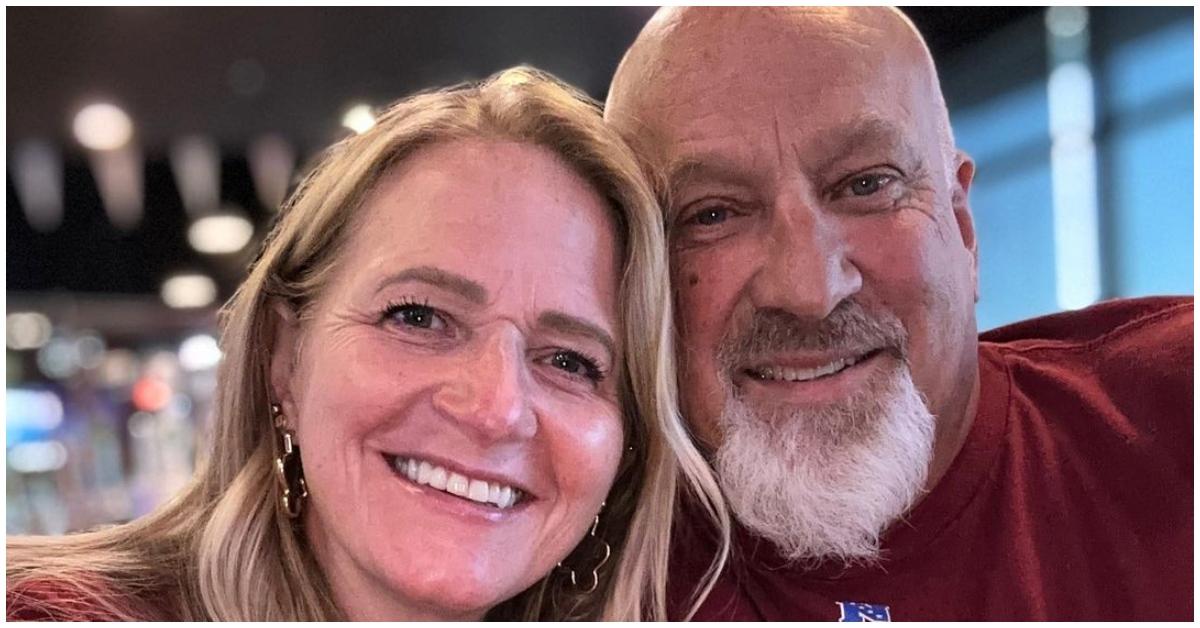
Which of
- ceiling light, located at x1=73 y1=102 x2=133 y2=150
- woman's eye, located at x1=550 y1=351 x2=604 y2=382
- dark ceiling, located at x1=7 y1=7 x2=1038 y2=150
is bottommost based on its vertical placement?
woman's eye, located at x1=550 y1=351 x2=604 y2=382

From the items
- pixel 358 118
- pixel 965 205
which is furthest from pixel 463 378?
pixel 965 205

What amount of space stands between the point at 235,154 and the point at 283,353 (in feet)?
0.76

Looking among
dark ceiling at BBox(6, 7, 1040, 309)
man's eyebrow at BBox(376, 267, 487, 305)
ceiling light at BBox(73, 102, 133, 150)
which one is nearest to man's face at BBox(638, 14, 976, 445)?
dark ceiling at BBox(6, 7, 1040, 309)

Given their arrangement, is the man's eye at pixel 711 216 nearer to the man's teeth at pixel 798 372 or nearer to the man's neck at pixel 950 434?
the man's teeth at pixel 798 372

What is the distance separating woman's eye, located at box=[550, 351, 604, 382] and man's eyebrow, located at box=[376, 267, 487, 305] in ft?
0.31

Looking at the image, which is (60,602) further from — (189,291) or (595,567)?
(595,567)

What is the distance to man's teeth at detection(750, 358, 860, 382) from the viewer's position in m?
1.02

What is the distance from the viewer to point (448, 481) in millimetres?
953

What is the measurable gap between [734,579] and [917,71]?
1.88 ft

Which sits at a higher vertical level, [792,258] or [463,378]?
[792,258]

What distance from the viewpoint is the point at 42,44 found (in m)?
1.03

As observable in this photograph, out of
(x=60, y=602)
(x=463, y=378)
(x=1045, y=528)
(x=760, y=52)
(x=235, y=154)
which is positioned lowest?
(x=60, y=602)

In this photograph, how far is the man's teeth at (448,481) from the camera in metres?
0.95

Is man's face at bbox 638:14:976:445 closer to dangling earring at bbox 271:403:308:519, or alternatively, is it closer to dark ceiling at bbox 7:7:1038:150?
dark ceiling at bbox 7:7:1038:150
